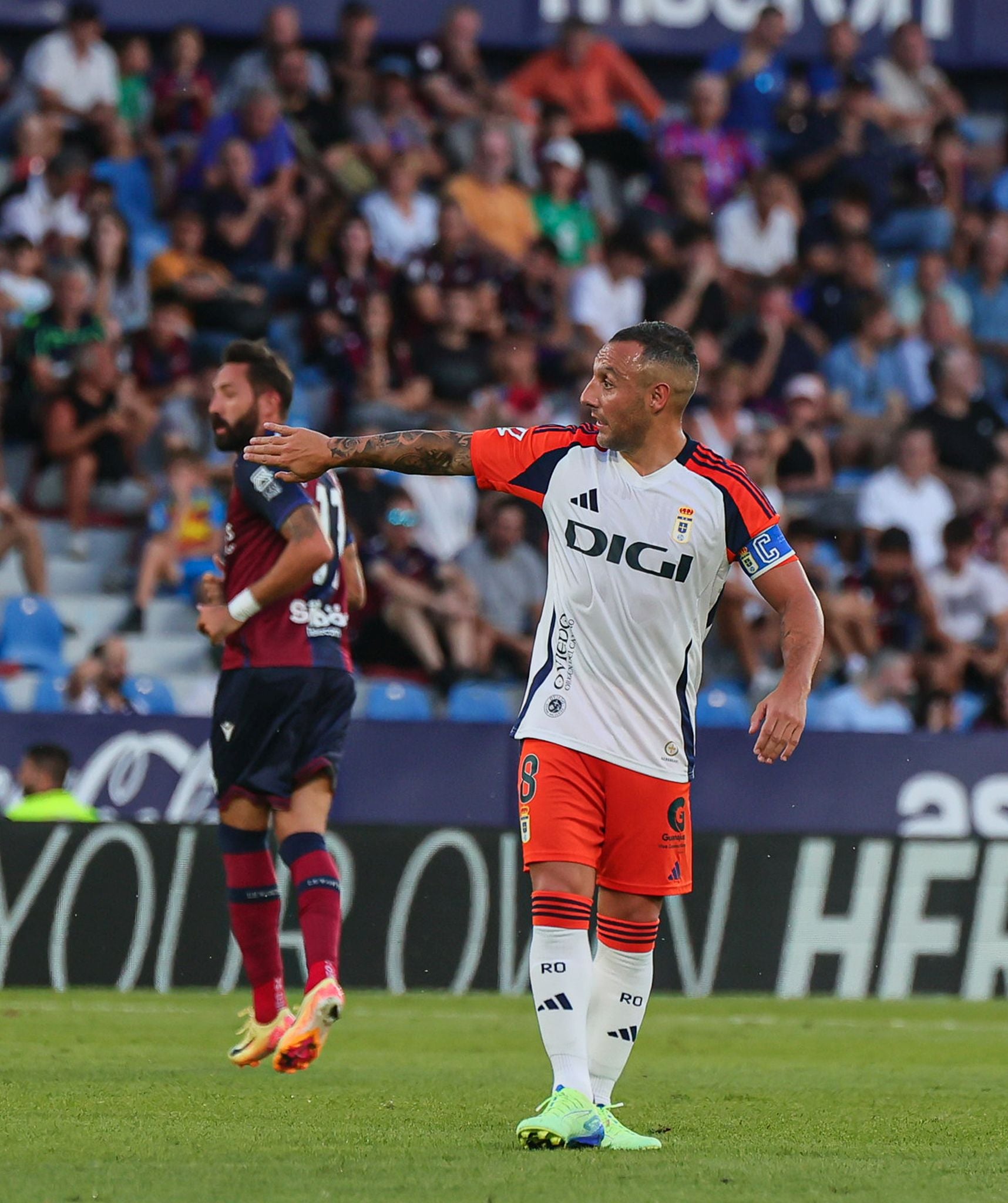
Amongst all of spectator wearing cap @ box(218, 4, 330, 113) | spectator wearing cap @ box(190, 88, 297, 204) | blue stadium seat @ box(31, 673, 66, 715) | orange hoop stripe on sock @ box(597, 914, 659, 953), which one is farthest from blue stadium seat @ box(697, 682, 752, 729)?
orange hoop stripe on sock @ box(597, 914, 659, 953)

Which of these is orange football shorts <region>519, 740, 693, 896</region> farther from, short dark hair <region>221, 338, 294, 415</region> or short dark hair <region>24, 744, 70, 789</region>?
short dark hair <region>24, 744, 70, 789</region>

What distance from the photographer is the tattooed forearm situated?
19.7 feet

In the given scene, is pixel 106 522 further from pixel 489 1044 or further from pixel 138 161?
pixel 489 1044

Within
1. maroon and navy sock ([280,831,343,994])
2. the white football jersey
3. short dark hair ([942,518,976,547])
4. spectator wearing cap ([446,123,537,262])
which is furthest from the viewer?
spectator wearing cap ([446,123,537,262])

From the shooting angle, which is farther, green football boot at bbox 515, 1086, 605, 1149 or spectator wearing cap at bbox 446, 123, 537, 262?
spectator wearing cap at bbox 446, 123, 537, 262

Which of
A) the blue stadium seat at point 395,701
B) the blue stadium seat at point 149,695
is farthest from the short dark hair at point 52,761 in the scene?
the blue stadium seat at point 395,701

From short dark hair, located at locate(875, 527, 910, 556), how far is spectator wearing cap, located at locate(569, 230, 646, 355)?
2.95 metres

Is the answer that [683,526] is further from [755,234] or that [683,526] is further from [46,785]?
[755,234]

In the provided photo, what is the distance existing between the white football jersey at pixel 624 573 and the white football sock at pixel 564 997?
1.71ft

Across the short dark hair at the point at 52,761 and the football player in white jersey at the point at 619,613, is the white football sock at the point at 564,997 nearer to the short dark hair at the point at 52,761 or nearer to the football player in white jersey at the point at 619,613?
the football player in white jersey at the point at 619,613

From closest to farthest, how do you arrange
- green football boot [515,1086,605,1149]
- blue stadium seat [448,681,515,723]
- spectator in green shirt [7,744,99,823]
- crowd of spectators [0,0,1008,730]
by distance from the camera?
green football boot [515,1086,605,1149], spectator in green shirt [7,744,99,823], blue stadium seat [448,681,515,723], crowd of spectators [0,0,1008,730]

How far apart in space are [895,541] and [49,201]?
22.1 feet

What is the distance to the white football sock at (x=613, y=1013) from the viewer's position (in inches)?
240

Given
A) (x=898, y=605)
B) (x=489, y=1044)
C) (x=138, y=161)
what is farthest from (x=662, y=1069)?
(x=138, y=161)
